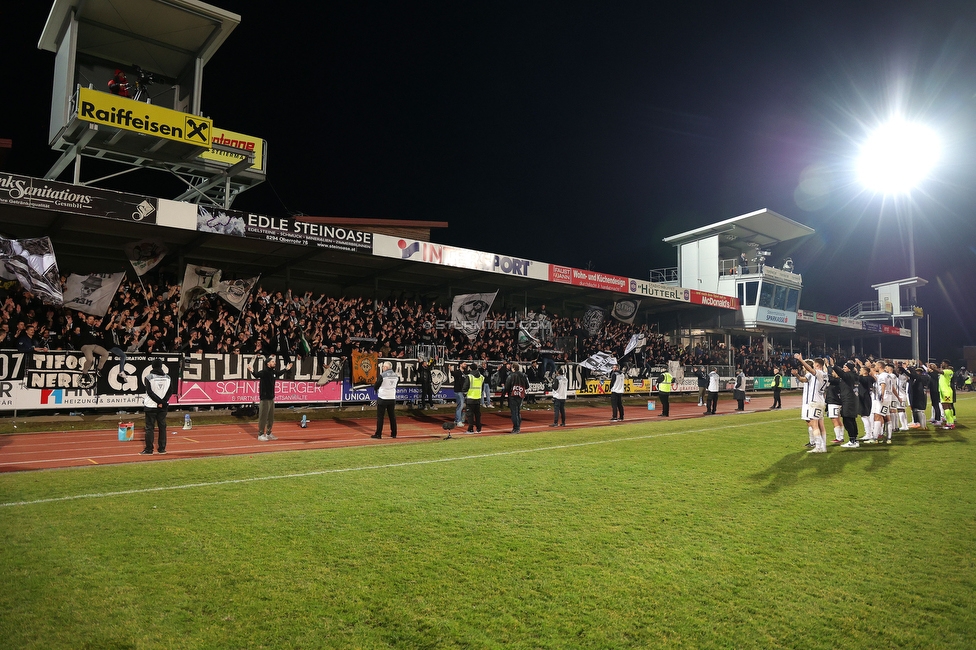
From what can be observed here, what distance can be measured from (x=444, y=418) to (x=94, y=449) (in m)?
11.1

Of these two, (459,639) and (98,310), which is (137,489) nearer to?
(459,639)

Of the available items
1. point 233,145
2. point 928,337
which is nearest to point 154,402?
point 233,145

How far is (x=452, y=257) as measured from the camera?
22.6 meters

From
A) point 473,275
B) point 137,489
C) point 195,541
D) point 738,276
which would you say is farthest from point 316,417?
point 738,276

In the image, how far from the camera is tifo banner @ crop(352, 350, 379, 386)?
819 inches

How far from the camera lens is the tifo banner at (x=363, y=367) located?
20.8m

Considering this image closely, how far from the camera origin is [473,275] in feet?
83.4

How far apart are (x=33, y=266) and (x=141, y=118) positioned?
22.6ft

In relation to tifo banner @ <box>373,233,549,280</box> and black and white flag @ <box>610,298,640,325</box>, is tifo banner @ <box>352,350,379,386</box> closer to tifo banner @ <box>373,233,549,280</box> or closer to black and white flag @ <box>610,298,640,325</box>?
tifo banner @ <box>373,233,549,280</box>

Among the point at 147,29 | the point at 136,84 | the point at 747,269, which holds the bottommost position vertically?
the point at 747,269

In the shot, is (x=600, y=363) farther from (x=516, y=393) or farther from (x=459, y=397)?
(x=516, y=393)

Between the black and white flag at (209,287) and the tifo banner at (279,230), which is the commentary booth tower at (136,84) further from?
the tifo banner at (279,230)

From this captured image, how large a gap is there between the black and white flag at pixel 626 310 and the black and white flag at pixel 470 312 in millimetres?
10175

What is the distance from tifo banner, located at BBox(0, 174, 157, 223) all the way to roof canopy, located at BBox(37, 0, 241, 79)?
8.60 m
